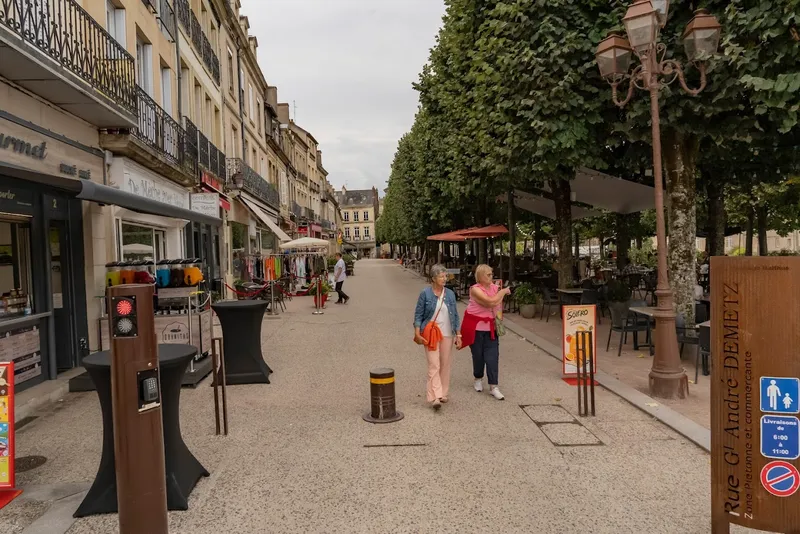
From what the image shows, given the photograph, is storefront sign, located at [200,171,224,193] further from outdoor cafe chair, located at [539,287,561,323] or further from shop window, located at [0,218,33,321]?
outdoor cafe chair, located at [539,287,561,323]

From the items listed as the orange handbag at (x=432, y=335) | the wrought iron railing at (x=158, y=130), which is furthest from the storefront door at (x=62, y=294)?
the orange handbag at (x=432, y=335)

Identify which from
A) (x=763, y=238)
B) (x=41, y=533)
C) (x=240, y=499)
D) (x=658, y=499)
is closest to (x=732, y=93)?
(x=658, y=499)

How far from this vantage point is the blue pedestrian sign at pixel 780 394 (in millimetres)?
3047

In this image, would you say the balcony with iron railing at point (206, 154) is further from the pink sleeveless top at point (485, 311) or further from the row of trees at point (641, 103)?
the pink sleeveless top at point (485, 311)

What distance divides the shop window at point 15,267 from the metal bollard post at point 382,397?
462 centimetres

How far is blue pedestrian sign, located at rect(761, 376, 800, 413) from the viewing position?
10.00 feet

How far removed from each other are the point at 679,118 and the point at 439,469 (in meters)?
6.49

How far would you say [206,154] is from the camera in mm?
17484

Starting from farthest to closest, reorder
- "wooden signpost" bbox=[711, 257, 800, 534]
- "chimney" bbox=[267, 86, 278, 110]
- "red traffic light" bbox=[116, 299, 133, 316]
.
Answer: "chimney" bbox=[267, 86, 278, 110], "red traffic light" bbox=[116, 299, 133, 316], "wooden signpost" bbox=[711, 257, 800, 534]

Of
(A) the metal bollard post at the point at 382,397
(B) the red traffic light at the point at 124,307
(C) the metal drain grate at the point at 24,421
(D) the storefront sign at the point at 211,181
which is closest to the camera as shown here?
(B) the red traffic light at the point at 124,307

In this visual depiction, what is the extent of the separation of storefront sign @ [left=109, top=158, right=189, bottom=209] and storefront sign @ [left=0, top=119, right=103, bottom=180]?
1.59 feet

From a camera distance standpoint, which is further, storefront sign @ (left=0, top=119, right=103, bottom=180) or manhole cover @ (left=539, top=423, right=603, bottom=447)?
storefront sign @ (left=0, top=119, right=103, bottom=180)

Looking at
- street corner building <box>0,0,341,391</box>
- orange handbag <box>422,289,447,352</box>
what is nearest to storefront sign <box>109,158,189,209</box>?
street corner building <box>0,0,341,391</box>

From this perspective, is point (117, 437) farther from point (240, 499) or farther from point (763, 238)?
point (763, 238)
